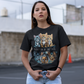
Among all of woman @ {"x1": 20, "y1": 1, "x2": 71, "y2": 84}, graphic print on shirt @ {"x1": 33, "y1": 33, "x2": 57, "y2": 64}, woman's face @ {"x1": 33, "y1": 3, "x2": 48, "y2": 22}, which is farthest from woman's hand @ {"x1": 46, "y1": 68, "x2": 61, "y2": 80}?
woman's face @ {"x1": 33, "y1": 3, "x2": 48, "y2": 22}

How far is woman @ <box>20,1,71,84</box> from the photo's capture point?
1900 millimetres

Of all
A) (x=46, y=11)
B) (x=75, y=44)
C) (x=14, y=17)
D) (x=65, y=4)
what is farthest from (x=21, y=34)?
(x=46, y=11)

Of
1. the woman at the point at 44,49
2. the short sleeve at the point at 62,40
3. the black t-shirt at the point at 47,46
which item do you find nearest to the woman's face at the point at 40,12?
the woman at the point at 44,49

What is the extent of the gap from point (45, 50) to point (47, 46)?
5 centimetres

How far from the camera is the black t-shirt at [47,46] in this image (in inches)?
77.0

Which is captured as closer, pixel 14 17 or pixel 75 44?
pixel 14 17

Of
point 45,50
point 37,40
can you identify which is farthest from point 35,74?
point 37,40

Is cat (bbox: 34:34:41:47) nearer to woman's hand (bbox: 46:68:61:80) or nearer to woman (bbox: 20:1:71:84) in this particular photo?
woman (bbox: 20:1:71:84)

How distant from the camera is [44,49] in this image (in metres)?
1.96

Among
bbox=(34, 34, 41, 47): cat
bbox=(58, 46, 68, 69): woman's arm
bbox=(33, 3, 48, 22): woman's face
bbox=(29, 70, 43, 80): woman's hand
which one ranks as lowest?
bbox=(29, 70, 43, 80): woman's hand

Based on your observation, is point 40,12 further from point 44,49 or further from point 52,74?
point 52,74

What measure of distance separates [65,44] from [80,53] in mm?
18001

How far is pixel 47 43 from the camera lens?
197cm

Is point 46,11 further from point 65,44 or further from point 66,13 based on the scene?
point 66,13
